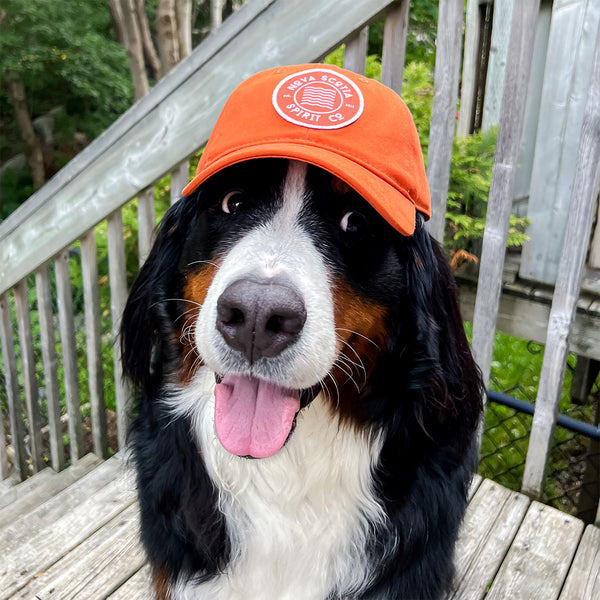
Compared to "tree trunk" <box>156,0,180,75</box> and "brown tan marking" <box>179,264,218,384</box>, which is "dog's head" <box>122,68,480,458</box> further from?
"tree trunk" <box>156,0,180,75</box>

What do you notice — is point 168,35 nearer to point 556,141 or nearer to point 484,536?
point 556,141

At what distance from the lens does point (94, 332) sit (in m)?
2.28

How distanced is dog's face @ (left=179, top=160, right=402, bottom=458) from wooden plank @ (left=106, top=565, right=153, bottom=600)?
0.78 metres

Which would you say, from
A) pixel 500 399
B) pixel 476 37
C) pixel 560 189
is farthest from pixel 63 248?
pixel 476 37

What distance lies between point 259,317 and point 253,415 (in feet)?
1.00

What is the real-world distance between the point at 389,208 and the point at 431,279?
270 millimetres

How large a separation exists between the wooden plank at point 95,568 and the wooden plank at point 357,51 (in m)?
1.64

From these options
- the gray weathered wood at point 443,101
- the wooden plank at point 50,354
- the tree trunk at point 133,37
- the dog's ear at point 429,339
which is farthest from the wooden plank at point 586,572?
the tree trunk at point 133,37

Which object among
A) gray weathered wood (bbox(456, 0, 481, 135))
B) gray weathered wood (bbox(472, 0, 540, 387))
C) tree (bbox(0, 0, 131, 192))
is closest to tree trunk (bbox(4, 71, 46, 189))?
tree (bbox(0, 0, 131, 192))

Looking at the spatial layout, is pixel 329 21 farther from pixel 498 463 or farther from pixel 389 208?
pixel 498 463

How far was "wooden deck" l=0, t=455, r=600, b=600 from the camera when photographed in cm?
171

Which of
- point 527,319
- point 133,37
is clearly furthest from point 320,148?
point 133,37

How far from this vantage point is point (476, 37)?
12.2ft

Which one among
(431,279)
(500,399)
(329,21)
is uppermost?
(329,21)
